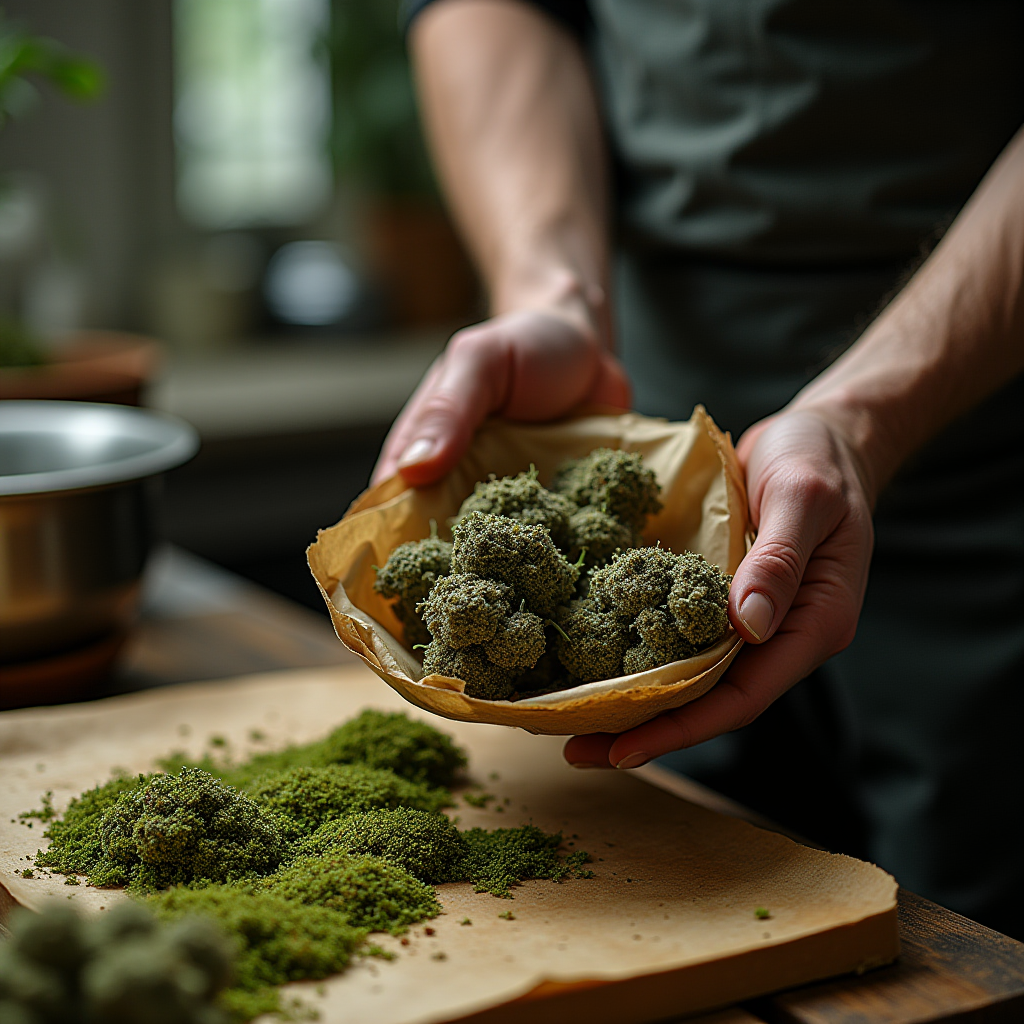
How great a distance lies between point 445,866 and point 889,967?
32 cm

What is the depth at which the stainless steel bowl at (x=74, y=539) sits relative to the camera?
111 cm

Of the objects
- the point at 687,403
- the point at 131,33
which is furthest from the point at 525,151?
the point at 131,33

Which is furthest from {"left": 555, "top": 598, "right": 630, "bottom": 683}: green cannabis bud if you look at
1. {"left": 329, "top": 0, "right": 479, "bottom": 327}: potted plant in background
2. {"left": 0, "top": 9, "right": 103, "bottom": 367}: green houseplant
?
{"left": 329, "top": 0, "right": 479, "bottom": 327}: potted plant in background

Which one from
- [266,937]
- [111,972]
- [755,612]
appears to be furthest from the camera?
[755,612]

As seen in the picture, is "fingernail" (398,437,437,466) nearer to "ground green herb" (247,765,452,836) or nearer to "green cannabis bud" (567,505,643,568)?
"green cannabis bud" (567,505,643,568)

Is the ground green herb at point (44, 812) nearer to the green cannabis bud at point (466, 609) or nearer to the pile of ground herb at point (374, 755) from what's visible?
the pile of ground herb at point (374, 755)

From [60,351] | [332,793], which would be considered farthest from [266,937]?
[60,351]

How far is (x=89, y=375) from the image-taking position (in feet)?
5.01

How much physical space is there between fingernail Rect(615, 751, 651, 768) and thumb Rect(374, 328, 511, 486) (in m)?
0.33

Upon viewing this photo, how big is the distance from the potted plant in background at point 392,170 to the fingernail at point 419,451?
2426mm

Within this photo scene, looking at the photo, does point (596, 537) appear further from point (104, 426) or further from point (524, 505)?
point (104, 426)

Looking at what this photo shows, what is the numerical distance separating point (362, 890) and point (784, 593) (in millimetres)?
373

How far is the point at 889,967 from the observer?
75 cm

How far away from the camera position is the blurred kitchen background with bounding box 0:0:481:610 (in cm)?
282
